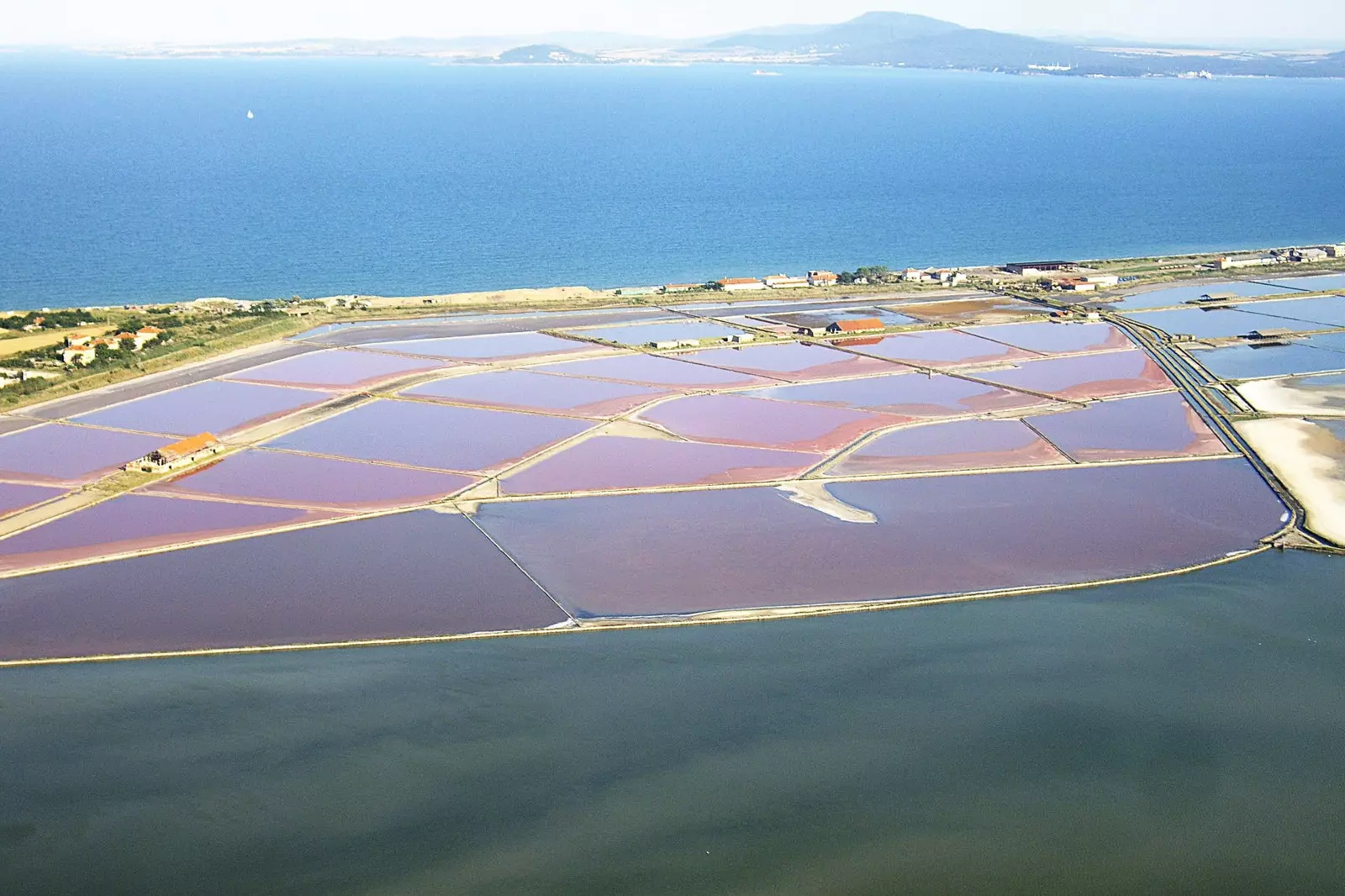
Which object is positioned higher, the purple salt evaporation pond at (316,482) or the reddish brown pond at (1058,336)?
the purple salt evaporation pond at (316,482)

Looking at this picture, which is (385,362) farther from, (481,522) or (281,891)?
(281,891)

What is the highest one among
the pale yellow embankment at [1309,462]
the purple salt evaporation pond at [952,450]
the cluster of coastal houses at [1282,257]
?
the purple salt evaporation pond at [952,450]

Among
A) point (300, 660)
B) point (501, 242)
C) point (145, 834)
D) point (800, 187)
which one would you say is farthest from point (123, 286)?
point (800, 187)

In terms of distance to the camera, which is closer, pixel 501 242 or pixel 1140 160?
pixel 501 242

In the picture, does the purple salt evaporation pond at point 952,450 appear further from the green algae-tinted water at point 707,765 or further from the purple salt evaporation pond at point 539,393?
the green algae-tinted water at point 707,765

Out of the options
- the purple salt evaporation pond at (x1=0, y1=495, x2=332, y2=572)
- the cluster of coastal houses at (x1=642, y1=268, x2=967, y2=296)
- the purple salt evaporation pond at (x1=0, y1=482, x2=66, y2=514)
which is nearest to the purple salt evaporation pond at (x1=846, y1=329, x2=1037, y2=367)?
the cluster of coastal houses at (x1=642, y1=268, x2=967, y2=296)

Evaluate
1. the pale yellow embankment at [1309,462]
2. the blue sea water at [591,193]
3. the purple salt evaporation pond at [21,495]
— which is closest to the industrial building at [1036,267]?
the blue sea water at [591,193]

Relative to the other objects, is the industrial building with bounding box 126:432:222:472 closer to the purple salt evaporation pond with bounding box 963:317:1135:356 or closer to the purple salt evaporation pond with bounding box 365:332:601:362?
the purple salt evaporation pond with bounding box 365:332:601:362

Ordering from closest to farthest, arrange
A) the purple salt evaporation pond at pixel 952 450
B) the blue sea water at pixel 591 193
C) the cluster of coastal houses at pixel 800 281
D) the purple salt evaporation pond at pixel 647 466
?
1. the purple salt evaporation pond at pixel 647 466
2. the purple salt evaporation pond at pixel 952 450
3. the cluster of coastal houses at pixel 800 281
4. the blue sea water at pixel 591 193
